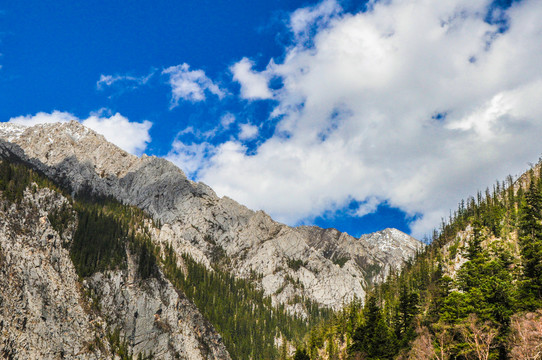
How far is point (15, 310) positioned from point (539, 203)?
152 metres

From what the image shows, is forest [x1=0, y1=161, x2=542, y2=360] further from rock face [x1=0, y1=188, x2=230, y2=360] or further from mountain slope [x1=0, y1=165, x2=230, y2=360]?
rock face [x1=0, y1=188, x2=230, y2=360]

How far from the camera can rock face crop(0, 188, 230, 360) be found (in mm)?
122125

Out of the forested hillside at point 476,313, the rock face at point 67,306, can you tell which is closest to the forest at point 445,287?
the forested hillside at point 476,313

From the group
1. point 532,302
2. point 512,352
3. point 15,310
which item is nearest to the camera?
point 512,352

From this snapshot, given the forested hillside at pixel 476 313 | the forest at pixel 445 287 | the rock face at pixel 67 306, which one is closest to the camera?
the forested hillside at pixel 476 313

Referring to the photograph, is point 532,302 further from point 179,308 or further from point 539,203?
point 179,308

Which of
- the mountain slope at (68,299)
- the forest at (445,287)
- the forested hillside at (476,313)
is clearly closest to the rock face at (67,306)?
the mountain slope at (68,299)

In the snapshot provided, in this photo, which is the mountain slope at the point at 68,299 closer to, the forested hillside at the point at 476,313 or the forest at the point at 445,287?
the forest at the point at 445,287

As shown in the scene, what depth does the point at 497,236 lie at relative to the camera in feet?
441

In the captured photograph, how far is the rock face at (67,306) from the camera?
401ft

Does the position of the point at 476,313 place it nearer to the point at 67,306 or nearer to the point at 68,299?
the point at 67,306

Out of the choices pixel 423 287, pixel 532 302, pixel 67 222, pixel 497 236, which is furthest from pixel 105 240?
pixel 532 302

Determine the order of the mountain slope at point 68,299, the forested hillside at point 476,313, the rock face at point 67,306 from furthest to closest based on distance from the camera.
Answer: the mountain slope at point 68,299 < the rock face at point 67,306 < the forested hillside at point 476,313

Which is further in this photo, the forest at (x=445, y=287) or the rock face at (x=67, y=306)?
the rock face at (x=67, y=306)
